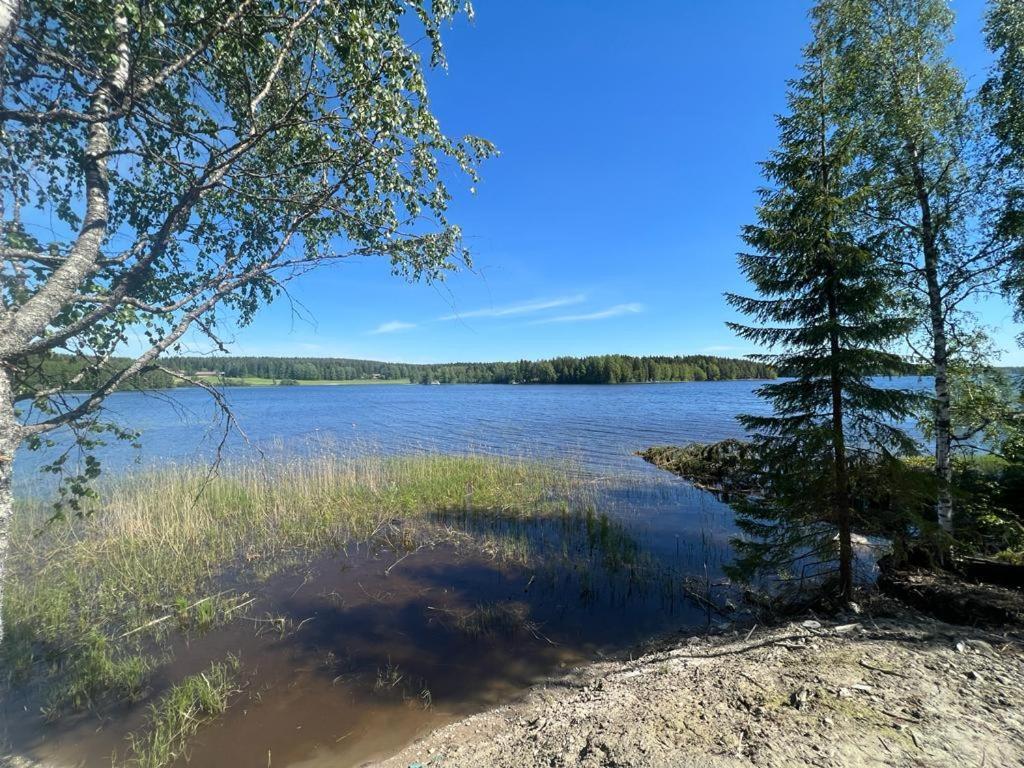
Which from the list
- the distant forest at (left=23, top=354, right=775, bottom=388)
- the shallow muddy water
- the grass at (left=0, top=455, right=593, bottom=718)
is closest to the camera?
the shallow muddy water

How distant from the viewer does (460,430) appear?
28.0 m

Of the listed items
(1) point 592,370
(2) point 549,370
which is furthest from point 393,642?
(2) point 549,370

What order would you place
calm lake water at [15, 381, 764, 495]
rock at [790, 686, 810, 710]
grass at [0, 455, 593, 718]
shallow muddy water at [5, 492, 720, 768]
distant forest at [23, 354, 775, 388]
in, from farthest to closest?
distant forest at [23, 354, 775, 388], calm lake water at [15, 381, 764, 495], grass at [0, 455, 593, 718], shallow muddy water at [5, 492, 720, 768], rock at [790, 686, 810, 710]

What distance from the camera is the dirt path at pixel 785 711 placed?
2736mm

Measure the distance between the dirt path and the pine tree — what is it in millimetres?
1448

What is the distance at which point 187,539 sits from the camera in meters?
8.24

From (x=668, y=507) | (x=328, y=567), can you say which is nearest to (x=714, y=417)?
(x=668, y=507)

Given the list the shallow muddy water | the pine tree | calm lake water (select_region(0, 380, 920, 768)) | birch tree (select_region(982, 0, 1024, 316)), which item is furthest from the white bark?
birch tree (select_region(982, 0, 1024, 316))

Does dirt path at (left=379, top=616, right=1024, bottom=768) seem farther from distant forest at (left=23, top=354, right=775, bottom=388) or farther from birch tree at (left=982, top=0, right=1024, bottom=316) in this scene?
distant forest at (left=23, top=354, right=775, bottom=388)

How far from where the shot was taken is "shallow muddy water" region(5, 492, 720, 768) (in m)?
3.97

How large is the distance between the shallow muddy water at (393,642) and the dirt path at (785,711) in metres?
0.77

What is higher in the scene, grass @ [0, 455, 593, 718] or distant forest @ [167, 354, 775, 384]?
distant forest @ [167, 354, 775, 384]

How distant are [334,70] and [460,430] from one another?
25631mm

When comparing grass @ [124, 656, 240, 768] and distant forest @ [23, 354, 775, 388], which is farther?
distant forest @ [23, 354, 775, 388]
